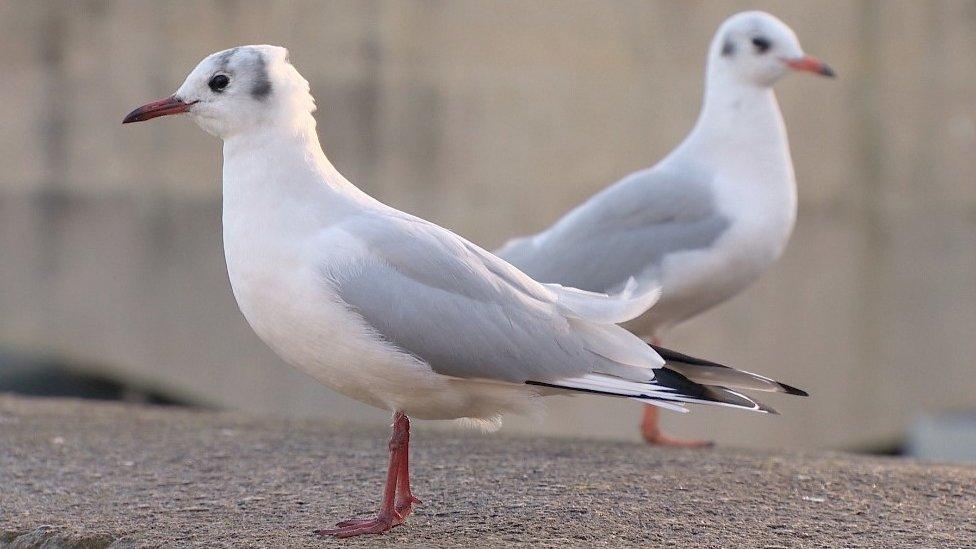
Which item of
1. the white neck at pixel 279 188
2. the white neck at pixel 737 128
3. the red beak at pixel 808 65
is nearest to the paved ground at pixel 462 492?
the white neck at pixel 279 188

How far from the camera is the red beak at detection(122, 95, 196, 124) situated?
3.55 m

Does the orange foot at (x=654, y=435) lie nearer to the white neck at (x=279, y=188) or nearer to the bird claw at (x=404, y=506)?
the bird claw at (x=404, y=506)

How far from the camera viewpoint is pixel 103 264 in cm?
827

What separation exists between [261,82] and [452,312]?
762mm

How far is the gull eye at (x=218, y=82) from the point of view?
139 inches

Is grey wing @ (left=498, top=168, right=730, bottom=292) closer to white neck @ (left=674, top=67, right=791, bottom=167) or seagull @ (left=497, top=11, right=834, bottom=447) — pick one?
seagull @ (left=497, top=11, right=834, bottom=447)

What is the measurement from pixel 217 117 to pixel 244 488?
1.10m

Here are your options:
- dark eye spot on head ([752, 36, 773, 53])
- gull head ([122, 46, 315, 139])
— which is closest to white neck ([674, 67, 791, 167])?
dark eye spot on head ([752, 36, 773, 53])

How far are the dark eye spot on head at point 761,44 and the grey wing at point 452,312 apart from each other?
7.58ft

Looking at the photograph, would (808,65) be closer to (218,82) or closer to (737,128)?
(737,128)

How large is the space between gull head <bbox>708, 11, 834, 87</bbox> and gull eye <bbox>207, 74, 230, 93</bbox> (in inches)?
99.7

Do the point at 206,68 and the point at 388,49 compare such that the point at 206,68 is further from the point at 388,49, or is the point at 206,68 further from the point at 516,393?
the point at 388,49

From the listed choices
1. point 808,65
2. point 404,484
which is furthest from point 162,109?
point 808,65

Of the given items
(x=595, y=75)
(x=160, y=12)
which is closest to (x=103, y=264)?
(x=160, y=12)
